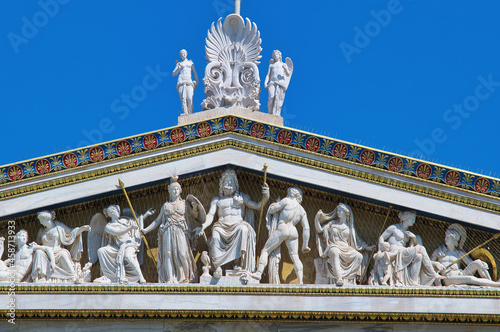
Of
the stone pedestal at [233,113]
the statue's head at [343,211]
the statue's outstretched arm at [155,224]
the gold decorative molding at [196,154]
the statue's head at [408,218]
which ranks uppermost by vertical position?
the stone pedestal at [233,113]

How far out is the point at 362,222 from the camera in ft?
77.5

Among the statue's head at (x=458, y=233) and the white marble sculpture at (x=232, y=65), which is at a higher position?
the white marble sculpture at (x=232, y=65)

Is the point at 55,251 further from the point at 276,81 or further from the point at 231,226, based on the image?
the point at 276,81

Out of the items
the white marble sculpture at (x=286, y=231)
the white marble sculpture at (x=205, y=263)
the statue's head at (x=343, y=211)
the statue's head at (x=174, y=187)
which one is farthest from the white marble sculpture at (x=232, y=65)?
the white marble sculpture at (x=205, y=263)

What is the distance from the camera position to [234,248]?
909 inches

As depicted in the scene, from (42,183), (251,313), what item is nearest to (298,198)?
(251,313)

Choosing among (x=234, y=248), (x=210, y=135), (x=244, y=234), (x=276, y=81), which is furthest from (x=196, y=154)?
(x=276, y=81)

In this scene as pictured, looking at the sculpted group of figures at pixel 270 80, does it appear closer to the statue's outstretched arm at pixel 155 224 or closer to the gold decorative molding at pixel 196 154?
the gold decorative molding at pixel 196 154

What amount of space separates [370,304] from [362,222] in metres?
1.46

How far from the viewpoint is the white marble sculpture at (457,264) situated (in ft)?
75.4

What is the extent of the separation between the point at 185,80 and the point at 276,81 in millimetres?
1441

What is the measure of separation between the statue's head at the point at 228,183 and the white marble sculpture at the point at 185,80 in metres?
1.57

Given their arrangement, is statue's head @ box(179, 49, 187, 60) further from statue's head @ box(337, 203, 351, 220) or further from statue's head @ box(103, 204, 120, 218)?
statue's head @ box(337, 203, 351, 220)

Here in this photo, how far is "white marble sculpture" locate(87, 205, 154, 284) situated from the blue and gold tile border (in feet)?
2.88
